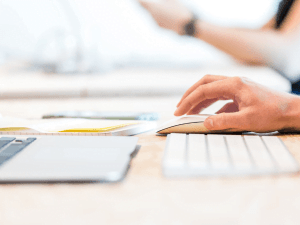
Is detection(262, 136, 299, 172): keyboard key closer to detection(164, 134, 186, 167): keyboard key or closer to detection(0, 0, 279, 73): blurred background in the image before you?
detection(164, 134, 186, 167): keyboard key

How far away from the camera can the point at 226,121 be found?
0.51m

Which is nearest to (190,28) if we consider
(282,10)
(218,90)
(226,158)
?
(282,10)

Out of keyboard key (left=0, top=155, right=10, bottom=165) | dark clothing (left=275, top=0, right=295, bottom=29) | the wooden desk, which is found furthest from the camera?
dark clothing (left=275, top=0, right=295, bottom=29)

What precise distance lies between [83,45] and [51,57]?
0.58 ft

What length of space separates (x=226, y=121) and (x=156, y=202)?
301mm

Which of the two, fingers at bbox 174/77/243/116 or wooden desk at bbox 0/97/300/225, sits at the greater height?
fingers at bbox 174/77/243/116

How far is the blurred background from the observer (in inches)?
46.6

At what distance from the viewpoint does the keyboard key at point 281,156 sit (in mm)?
322

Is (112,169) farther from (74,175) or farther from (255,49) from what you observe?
(255,49)

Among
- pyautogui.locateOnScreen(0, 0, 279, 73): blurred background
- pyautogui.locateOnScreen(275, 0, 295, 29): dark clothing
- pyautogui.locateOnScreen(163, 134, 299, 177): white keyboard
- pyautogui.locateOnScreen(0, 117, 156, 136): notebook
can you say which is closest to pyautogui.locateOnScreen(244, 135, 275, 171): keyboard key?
pyautogui.locateOnScreen(163, 134, 299, 177): white keyboard

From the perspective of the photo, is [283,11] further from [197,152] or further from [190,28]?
[197,152]

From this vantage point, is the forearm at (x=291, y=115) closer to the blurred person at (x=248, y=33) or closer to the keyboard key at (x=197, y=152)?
the keyboard key at (x=197, y=152)

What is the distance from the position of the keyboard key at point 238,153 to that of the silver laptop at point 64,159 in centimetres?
15

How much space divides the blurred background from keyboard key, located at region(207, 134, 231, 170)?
79 cm
